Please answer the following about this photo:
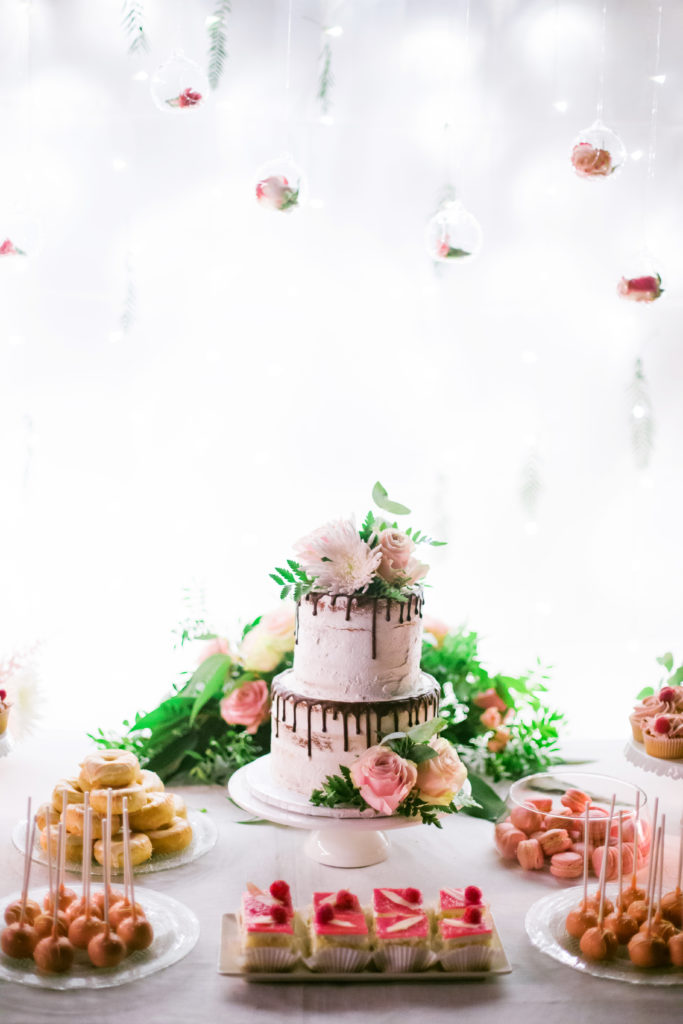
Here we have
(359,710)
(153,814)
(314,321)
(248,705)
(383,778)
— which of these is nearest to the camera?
(383,778)

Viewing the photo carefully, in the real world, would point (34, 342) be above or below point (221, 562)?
above

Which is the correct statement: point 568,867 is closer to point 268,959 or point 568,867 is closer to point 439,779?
point 439,779

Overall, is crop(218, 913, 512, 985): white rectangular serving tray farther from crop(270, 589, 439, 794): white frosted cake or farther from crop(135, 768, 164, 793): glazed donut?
crop(135, 768, 164, 793): glazed donut

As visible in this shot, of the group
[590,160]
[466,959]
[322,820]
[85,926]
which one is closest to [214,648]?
[322,820]

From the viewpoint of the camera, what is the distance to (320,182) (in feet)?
11.0

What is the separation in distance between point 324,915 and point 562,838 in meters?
0.68

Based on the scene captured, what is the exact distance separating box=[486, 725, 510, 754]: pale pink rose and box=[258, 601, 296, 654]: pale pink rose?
1.92 feet

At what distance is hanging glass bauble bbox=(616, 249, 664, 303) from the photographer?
10.00 ft

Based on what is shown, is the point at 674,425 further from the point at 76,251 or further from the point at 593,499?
the point at 76,251

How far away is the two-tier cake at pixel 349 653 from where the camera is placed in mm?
2193

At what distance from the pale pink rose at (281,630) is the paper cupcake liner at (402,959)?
1.07 m

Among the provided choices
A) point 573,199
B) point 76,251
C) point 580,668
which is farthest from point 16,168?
point 580,668

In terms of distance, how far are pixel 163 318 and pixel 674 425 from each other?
1.69m

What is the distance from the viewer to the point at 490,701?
2.94m
